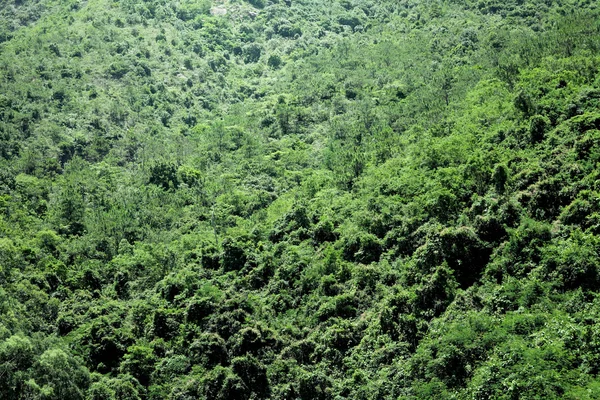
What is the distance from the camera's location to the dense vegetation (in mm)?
38500

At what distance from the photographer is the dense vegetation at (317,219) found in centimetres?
3850

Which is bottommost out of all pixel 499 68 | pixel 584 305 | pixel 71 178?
pixel 71 178

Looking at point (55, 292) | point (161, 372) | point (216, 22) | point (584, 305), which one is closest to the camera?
point (584, 305)

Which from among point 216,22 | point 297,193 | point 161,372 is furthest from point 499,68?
point 216,22

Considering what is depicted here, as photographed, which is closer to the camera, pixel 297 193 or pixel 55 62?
pixel 297 193

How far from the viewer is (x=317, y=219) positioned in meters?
56.6

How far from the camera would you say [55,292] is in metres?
52.9

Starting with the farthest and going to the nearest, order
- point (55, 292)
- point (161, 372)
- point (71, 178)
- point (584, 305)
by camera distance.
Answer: point (71, 178), point (55, 292), point (161, 372), point (584, 305)

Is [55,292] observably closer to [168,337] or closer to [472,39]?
[168,337]

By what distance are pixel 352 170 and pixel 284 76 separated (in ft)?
128

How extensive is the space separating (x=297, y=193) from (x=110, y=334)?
2208 centimetres

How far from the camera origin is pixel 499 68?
2495 inches

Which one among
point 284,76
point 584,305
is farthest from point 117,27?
point 584,305

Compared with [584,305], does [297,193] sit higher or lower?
lower
